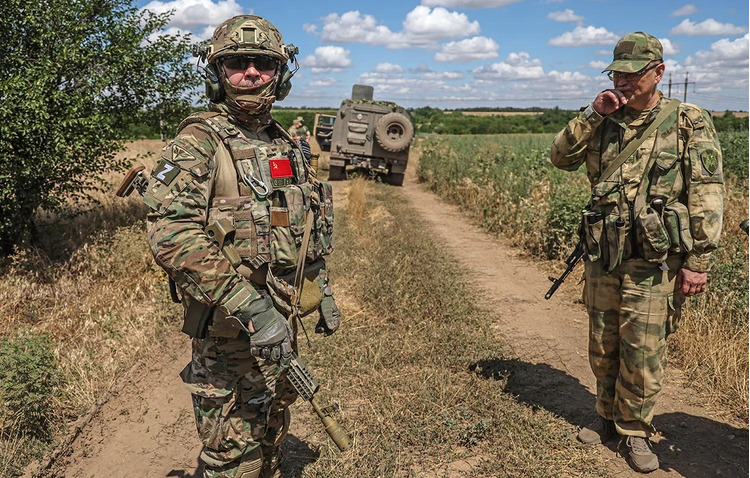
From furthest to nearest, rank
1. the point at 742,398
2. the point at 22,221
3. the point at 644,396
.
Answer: the point at 22,221 → the point at 742,398 → the point at 644,396

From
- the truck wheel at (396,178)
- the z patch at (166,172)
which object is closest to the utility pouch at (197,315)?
the z patch at (166,172)

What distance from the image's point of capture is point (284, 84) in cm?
264

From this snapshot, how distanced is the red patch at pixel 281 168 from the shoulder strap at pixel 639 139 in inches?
69.8

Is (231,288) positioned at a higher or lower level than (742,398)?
higher

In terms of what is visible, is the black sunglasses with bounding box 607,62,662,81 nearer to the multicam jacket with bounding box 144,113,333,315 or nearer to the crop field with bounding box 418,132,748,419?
the multicam jacket with bounding box 144,113,333,315

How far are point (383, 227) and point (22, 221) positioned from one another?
4.85 metres

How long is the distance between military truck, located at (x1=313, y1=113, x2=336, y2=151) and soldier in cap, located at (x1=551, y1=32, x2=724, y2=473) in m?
17.2

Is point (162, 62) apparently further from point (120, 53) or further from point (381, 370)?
point (381, 370)

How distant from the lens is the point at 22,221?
7148 millimetres

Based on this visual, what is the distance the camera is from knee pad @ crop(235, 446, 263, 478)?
2625 millimetres

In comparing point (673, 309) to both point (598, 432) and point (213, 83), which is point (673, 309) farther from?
point (213, 83)

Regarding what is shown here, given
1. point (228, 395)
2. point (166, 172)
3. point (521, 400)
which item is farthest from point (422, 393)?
point (166, 172)

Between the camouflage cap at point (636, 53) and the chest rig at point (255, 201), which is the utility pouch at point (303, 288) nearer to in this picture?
the chest rig at point (255, 201)

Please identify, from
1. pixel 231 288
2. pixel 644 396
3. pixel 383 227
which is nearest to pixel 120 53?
pixel 383 227
